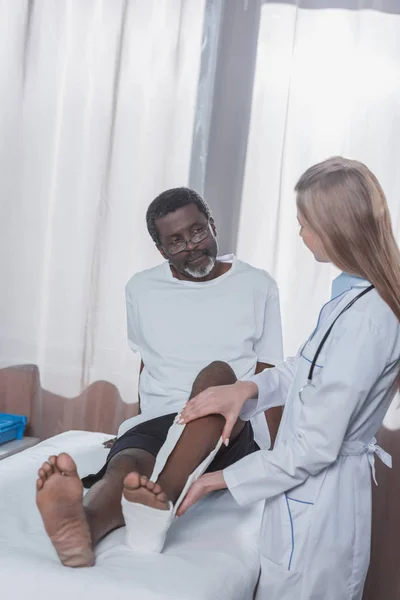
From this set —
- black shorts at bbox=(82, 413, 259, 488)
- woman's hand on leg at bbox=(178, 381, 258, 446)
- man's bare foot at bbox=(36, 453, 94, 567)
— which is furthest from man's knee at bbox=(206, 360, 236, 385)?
man's bare foot at bbox=(36, 453, 94, 567)

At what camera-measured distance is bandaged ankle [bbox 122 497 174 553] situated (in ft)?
4.58

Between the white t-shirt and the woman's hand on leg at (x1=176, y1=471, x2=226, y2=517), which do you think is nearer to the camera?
the woman's hand on leg at (x1=176, y1=471, x2=226, y2=517)

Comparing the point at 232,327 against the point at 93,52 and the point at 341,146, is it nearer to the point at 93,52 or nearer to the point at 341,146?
the point at 341,146

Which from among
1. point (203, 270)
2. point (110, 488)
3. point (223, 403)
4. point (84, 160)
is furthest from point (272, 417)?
point (84, 160)

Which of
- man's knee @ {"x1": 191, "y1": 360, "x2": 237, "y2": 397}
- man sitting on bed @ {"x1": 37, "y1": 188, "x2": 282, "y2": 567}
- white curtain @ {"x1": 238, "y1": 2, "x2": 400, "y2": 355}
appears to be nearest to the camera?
man's knee @ {"x1": 191, "y1": 360, "x2": 237, "y2": 397}

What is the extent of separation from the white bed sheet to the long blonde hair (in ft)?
1.92

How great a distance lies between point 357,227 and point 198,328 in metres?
0.93

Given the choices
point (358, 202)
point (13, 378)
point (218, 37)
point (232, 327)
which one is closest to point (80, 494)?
point (358, 202)

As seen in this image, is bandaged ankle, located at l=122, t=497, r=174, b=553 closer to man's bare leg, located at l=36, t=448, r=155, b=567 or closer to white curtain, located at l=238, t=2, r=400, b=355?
man's bare leg, located at l=36, t=448, r=155, b=567

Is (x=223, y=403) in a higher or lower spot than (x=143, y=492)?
higher

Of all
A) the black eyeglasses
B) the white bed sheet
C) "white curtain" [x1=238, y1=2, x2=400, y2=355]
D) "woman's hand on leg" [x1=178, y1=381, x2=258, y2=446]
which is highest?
"white curtain" [x1=238, y1=2, x2=400, y2=355]

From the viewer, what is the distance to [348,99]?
263 centimetres

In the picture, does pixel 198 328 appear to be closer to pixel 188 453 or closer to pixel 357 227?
pixel 188 453

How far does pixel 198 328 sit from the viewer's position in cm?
220
